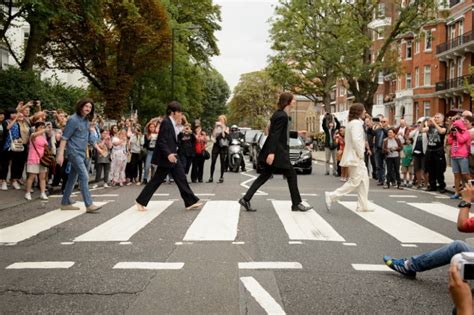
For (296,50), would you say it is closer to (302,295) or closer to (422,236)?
(422,236)

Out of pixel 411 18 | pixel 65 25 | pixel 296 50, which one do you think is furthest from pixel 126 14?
pixel 411 18

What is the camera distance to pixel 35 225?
843 centimetres

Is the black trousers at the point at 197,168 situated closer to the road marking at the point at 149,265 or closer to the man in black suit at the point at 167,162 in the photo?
the man in black suit at the point at 167,162

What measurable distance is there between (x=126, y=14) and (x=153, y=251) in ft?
105

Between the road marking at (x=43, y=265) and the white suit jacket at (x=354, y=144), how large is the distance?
18.6ft

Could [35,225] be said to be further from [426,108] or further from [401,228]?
[426,108]

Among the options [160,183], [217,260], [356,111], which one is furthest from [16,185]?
[217,260]

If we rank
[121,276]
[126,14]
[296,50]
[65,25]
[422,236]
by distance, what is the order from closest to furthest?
[121,276], [422,236], [65,25], [126,14], [296,50]

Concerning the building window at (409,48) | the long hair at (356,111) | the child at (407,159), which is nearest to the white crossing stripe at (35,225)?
the long hair at (356,111)

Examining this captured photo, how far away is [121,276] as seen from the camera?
17.4ft

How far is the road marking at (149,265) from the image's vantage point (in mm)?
5635

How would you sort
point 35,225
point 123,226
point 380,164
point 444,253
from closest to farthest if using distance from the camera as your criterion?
1. point 444,253
2. point 123,226
3. point 35,225
4. point 380,164

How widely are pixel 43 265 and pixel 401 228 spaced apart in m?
5.01

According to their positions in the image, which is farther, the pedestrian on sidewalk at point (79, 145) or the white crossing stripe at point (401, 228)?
the pedestrian on sidewalk at point (79, 145)
